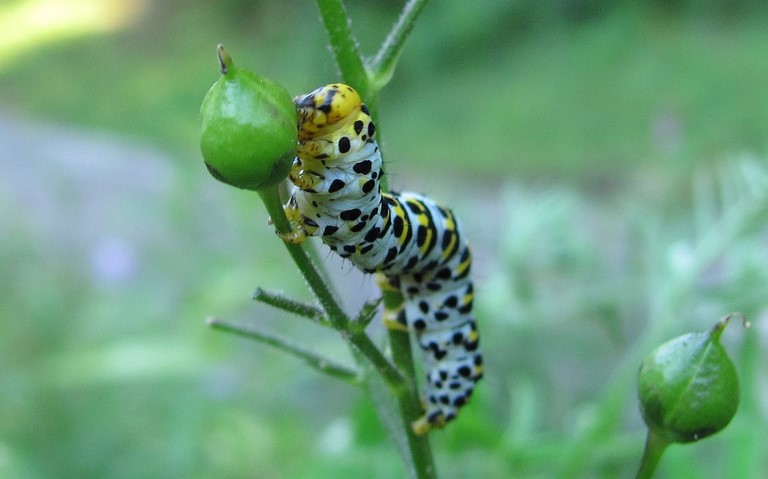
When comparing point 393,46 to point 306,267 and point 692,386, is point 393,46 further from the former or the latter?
point 692,386

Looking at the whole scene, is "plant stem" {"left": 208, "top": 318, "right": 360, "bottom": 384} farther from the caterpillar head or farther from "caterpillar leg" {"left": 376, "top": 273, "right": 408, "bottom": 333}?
the caterpillar head

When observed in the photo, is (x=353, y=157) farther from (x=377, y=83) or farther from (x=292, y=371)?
(x=292, y=371)

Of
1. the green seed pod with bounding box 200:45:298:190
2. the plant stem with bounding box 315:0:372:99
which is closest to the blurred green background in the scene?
the plant stem with bounding box 315:0:372:99

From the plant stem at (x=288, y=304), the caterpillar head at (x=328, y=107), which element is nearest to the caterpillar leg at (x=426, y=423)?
the plant stem at (x=288, y=304)

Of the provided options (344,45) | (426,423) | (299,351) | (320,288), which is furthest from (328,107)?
(426,423)

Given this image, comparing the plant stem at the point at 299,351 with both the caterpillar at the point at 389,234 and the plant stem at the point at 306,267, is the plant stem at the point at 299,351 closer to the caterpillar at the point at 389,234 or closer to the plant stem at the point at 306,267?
the caterpillar at the point at 389,234
